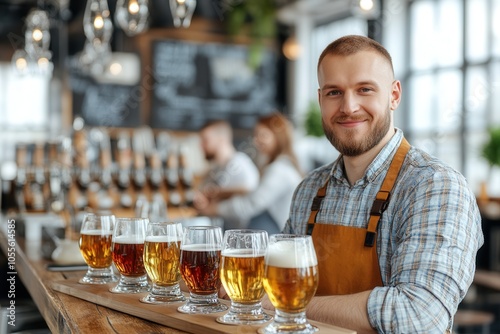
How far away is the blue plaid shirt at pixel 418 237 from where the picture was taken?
131 centimetres

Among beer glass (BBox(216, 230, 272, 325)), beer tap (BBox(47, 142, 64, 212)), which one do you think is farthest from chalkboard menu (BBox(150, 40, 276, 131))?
beer glass (BBox(216, 230, 272, 325))

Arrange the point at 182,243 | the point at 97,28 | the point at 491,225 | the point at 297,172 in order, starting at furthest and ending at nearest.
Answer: the point at 491,225 → the point at 297,172 → the point at 97,28 → the point at 182,243

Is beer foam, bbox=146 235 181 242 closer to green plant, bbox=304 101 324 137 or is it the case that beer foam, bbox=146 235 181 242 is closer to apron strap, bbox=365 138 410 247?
apron strap, bbox=365 138 410 247

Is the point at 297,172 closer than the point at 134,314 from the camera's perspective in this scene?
No

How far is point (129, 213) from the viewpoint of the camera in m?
4.21

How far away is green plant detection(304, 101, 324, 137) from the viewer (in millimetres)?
7792

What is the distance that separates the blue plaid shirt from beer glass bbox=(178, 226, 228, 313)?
0.31 meters

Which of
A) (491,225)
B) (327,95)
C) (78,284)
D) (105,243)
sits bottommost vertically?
(491,225)

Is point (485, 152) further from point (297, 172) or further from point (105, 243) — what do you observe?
point (105, 243)

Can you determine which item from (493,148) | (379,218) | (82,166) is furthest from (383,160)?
(493,148)

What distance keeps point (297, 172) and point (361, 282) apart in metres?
2.65

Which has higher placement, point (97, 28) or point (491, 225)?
point (97, 28)

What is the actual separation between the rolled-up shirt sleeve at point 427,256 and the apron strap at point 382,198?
1.1 inches

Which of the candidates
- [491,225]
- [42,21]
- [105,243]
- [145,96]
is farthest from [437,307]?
[145,96]
